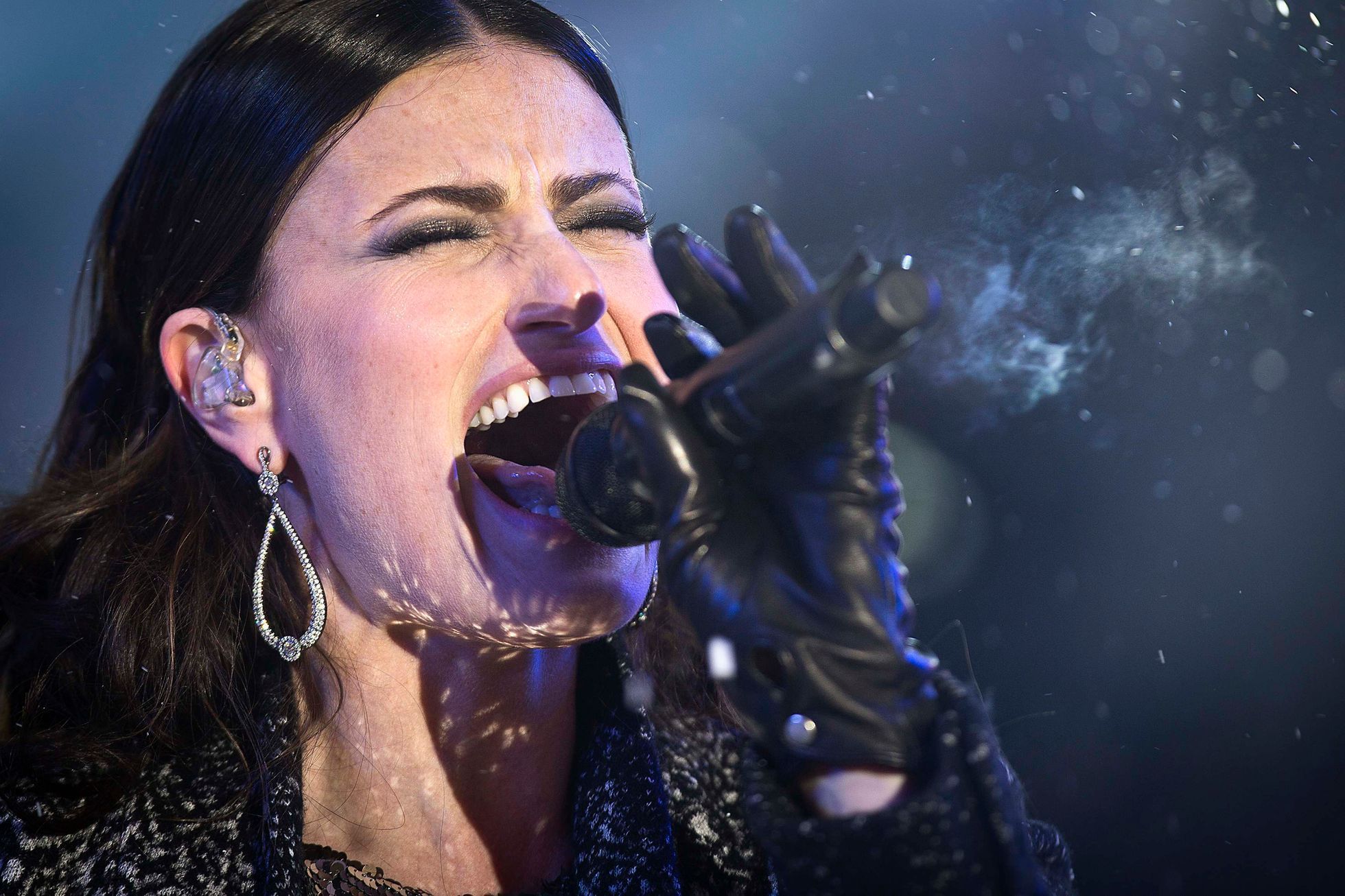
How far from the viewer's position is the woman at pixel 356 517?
141 cm

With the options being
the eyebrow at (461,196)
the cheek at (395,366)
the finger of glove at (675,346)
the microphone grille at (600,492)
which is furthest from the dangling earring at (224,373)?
the finger of glove at (675,346)

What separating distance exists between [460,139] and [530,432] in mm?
516

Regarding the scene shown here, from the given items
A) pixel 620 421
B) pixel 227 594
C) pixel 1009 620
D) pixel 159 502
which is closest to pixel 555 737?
pixel 227 594

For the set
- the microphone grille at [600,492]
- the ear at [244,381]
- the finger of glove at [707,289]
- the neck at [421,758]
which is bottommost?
the neck at [421,758]

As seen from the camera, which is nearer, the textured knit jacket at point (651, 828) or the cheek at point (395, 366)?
the textured knit jacket at point (651, 828)

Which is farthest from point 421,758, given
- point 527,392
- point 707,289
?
point 707,289

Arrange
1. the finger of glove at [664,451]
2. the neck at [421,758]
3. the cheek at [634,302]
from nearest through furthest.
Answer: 1. the finger of glove at [664,451]
2. the cheek at [634,302]
3. the neck at [421,758]

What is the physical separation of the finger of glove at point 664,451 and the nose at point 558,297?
1.47 feet

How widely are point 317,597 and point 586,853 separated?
59cm

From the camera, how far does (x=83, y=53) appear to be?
7.23 ft

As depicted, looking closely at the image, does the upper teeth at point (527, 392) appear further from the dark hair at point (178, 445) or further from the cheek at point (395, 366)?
the dark hair at point (178, 445)

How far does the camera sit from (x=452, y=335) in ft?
4.56

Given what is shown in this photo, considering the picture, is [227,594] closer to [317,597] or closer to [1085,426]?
[317,597]

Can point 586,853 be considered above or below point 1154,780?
above
